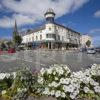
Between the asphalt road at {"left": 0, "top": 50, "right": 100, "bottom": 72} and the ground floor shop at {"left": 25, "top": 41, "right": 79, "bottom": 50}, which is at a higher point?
the ground floor shop at {"left": 25, "top": 41, "right": 79, "bottom": 50}

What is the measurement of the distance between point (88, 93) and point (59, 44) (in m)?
71.8

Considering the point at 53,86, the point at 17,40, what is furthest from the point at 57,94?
the point at 17,40

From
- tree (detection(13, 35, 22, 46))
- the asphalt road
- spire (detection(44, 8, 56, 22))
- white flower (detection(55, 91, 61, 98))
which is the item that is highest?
spire (detection(44, 8, 56, 22))

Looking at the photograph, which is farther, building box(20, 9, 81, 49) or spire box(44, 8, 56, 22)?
spire box(44, 8, 56, 22)

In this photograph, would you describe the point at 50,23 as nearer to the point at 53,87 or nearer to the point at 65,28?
the point at 65,28

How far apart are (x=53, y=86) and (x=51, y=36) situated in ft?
219

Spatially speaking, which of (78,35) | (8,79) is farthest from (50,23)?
(8,79)

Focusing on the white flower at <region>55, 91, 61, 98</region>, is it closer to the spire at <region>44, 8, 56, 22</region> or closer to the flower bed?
the flower bed

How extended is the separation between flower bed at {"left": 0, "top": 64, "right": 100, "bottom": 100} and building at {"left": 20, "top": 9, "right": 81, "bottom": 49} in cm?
6551

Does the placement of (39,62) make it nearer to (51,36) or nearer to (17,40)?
(51,36)

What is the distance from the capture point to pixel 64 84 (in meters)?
3.91

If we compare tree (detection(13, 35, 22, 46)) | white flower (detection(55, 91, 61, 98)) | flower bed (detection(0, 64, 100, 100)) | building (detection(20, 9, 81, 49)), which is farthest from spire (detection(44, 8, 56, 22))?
white flower (detection(55, 91, 61, 98))

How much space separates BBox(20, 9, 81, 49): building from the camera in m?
70.7

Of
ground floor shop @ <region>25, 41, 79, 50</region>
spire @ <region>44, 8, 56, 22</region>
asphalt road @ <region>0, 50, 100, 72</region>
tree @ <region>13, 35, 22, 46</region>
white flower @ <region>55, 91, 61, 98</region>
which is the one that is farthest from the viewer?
tree @ <region>13, 35, 22, 46</region>
